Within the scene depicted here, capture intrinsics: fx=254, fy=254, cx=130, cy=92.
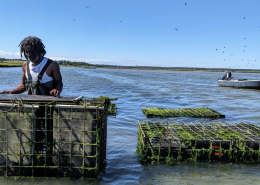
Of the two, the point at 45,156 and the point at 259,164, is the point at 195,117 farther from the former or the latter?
the point at 45,156

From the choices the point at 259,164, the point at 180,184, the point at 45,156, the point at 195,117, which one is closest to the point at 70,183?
the point at 45,156

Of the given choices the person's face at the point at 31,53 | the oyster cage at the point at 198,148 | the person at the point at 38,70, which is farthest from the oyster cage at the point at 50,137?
the oyster cage at the point at 198,148

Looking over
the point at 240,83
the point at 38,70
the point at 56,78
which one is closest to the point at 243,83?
the point at 240,83

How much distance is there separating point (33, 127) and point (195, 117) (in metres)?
13.9

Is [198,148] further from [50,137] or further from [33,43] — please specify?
[33,43]

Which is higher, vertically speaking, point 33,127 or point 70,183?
point 33,127

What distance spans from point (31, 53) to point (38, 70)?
41 centimetres

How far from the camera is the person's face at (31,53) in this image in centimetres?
572

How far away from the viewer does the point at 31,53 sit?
574 cm

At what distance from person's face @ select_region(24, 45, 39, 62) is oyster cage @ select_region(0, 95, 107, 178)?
3.06 ft

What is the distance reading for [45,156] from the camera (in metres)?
5.53

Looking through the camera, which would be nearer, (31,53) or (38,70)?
(31,53)

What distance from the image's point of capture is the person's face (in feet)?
18.8

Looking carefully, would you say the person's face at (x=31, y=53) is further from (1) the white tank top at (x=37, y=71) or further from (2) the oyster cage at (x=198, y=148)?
(2) the oyster cage at (x=198, y=148)
